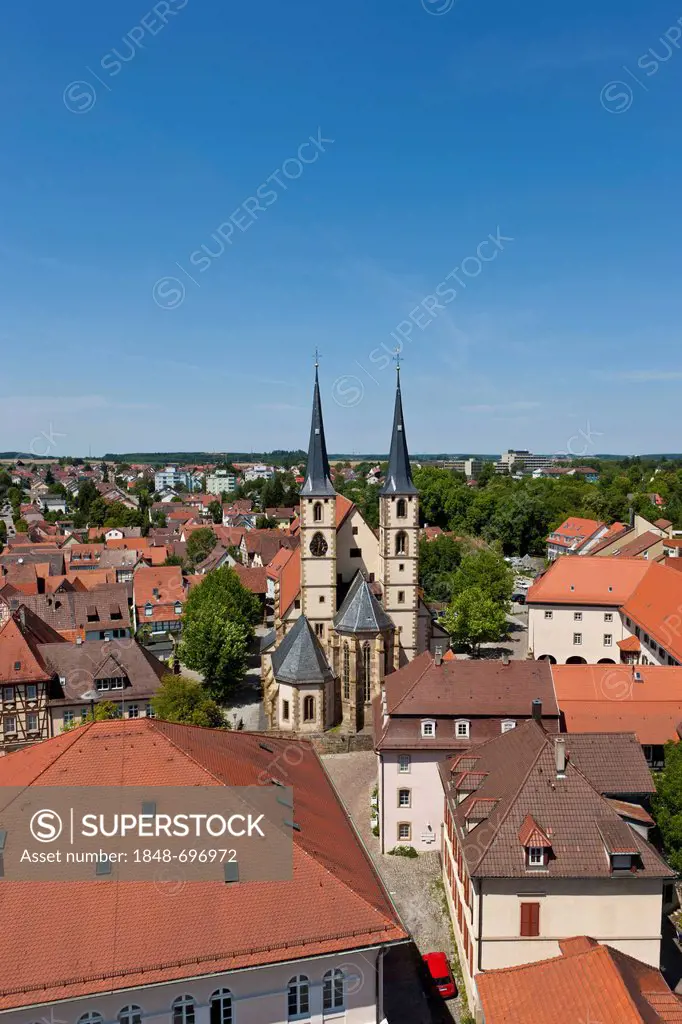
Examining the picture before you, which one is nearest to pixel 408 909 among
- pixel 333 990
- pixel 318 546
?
pixel 333 990

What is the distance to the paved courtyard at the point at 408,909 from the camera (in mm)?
22047

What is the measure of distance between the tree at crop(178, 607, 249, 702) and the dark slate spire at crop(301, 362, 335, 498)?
35.1 feet

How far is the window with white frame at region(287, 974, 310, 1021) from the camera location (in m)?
16.1

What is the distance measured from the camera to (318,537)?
45594 mm

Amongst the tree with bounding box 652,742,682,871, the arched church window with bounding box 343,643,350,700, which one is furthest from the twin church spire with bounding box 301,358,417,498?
the tree with bounding box 652,742,682,871

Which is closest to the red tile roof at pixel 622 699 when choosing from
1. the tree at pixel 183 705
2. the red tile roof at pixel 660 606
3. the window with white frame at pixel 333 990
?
the red tile roof at pixel 660 606

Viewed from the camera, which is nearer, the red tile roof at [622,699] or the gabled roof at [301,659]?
the red tile roof at [622,699]

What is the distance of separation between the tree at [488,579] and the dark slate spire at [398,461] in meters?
17.7

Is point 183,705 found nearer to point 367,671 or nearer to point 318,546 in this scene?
point 367,671

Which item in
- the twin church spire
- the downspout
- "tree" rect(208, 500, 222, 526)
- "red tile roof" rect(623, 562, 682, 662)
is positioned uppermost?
the twin church spire

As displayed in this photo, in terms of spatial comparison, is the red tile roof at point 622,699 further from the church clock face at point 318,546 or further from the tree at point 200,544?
the tree at point 200,544

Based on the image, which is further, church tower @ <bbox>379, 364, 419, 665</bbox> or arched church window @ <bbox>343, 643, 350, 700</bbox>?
church tower @ <bbox>379, 364, 419, 665</bbox>

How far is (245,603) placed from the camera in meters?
56.9

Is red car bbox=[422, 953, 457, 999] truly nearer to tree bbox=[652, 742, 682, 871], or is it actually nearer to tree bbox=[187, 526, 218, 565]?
tree bbox=[652, 742, 682, 871]
